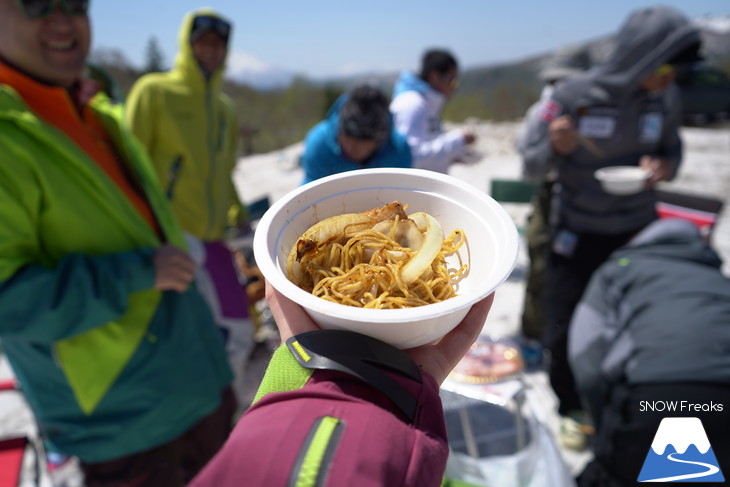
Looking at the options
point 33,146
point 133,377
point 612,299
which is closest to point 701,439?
point 612,299

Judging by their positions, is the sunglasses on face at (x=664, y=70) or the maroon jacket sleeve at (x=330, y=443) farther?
the sunglasses on face at (x=664, y=70)

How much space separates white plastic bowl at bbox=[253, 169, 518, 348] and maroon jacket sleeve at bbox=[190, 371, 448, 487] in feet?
0.45

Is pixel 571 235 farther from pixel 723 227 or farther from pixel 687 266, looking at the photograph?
pixel 723 227

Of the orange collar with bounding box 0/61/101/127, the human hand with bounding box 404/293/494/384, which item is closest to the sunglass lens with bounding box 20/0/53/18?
the orange collar with bounding box 0/61/101/127

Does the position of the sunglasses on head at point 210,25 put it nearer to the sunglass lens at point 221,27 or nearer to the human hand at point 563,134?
the sunglass lens at point 221,27

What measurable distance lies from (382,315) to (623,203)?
2818 millimetres

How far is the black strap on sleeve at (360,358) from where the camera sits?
0.81 meters

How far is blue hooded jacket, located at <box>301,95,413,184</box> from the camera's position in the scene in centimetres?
253

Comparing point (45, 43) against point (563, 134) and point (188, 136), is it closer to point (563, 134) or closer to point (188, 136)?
point (188, 136)

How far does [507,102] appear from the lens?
689 inches

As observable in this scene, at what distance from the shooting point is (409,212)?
1.32 metres

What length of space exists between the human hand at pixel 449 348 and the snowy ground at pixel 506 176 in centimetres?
202

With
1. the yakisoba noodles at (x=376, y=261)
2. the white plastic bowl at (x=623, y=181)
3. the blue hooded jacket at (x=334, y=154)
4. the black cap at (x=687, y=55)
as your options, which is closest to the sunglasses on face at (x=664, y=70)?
the black cap at (x=687, y=55)

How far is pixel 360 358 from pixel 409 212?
0.60 meters
